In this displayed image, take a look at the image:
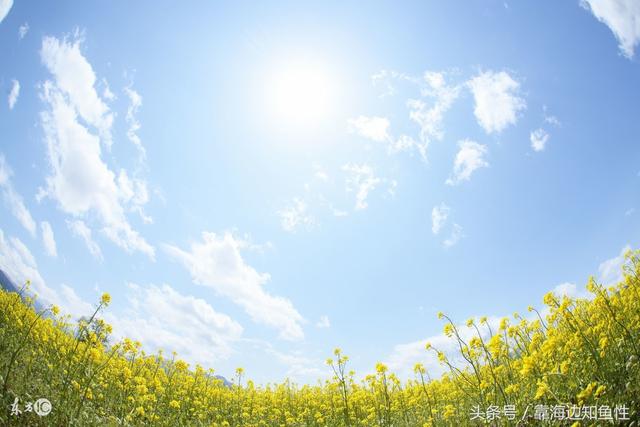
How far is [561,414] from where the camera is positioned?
131 inches

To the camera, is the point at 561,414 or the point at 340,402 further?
the point at 340,402

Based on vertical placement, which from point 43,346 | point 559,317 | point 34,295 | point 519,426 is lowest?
point 519,426

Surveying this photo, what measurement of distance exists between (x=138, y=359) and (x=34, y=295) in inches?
127

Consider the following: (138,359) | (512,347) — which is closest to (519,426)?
(512,347)

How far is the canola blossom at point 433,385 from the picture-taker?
370cm

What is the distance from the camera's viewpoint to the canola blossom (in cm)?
370

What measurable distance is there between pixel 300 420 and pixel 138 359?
463 centimetres

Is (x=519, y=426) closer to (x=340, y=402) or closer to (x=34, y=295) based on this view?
(x=340, y=402)

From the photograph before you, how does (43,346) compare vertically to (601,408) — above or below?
above

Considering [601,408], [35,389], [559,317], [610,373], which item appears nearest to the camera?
[601,408]

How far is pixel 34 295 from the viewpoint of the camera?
920 cm

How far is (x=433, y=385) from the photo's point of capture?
866cm

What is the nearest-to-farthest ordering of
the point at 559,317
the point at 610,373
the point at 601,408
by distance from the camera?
the point at 601,408
the point at 610,373
the point at 559,317

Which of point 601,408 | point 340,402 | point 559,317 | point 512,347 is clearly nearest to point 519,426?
point 601,408
